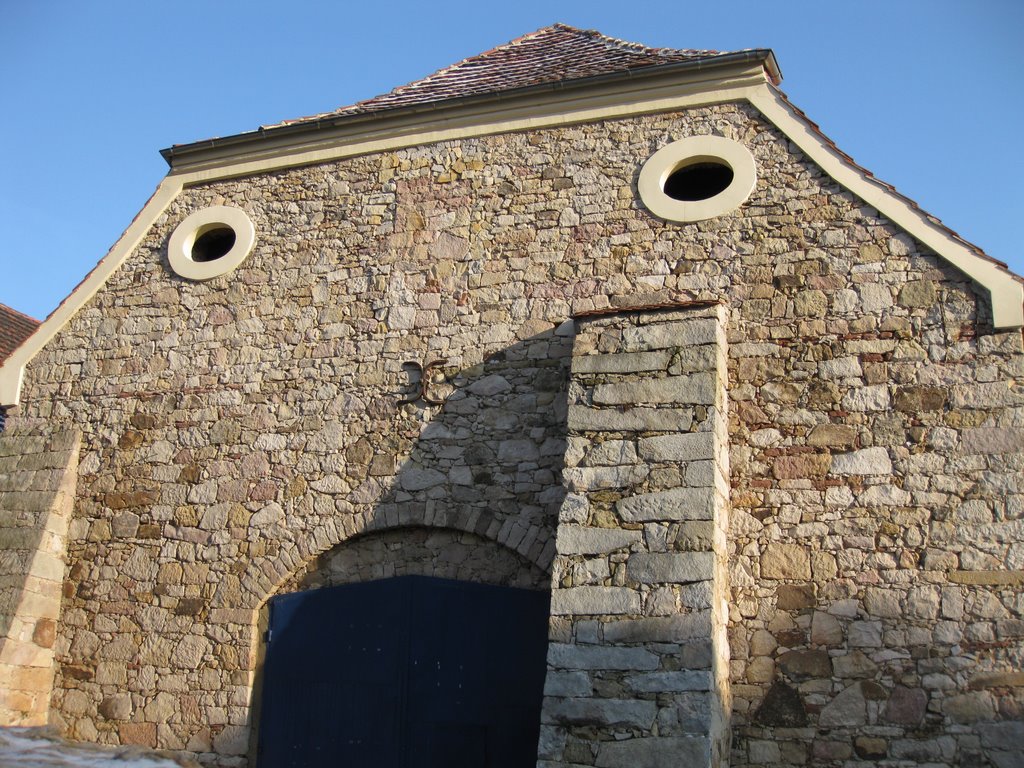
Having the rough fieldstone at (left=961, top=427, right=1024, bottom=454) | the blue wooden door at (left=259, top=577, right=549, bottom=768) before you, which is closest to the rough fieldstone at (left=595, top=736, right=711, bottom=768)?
the blue wooden door at (left=259, top=577, right=549, bottom=768)

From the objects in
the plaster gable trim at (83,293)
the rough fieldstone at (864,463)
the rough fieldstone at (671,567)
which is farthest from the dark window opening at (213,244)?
the rough fieldstone at (864,463)

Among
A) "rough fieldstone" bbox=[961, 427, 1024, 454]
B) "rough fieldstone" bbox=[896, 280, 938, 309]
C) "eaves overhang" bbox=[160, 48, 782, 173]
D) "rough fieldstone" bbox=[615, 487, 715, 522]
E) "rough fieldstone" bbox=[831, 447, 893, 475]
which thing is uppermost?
"eaves overhang" bbox=[160, 48, 782, 173]

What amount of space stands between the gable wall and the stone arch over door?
0.10 m

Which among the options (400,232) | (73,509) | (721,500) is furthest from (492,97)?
(73,509)

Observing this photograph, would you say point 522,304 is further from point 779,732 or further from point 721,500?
point 779,732

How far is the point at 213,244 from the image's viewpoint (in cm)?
935

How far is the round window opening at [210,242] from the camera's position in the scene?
8961mm

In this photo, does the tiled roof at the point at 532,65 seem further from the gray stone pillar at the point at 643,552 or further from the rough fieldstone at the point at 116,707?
the rough fieldstone at the point at 116,707

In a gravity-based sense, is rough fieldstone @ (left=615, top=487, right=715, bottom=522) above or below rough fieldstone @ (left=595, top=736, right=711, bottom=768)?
above

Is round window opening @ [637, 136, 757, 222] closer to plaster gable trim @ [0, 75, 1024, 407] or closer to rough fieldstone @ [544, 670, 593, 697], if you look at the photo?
plaster gable trim @ [0, 75, 1024, 407]

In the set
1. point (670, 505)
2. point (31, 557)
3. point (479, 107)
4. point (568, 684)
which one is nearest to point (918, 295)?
point (670, 505)

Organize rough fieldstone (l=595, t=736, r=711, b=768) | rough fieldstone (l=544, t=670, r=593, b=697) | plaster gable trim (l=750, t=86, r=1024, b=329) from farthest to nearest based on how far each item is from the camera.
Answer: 1. plaster gable trim (l=750, t=86, r=1024, b=329)
2. rough fieldstone (l=544, t=670, r=593, b=697)
3. rough fieldstone (l=595, t=736, r=711, b=768)

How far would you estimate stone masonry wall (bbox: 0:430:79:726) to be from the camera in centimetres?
791

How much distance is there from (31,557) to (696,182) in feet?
18.1
